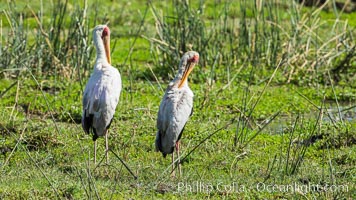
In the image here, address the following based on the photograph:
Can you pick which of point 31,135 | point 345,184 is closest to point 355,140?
point 345,184

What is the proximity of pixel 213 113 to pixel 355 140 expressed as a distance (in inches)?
69.2

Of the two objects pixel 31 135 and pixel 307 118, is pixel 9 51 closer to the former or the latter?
Answer: pixel 31 135

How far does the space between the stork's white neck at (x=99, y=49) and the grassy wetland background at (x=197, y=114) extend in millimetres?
616

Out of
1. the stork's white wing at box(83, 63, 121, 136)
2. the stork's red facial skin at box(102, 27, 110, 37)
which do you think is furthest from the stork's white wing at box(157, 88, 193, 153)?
the stork's red facial skin at box(102, 27, 110, 37)

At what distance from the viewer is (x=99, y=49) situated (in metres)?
7.80

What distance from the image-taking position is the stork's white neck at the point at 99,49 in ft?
25.2

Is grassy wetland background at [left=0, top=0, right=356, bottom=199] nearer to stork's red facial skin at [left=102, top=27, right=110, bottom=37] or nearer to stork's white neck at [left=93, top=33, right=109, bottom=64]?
stork's white neck at [left=93, top=33, right=109, bottom=64]

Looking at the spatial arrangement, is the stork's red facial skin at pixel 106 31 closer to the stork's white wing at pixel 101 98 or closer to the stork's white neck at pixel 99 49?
the stork's white neck at pixel 99 49

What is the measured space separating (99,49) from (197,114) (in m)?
1.55

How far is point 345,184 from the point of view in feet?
20.7

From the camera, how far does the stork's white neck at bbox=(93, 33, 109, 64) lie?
25.2ft

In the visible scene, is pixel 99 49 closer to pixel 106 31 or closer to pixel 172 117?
pixel 106 31

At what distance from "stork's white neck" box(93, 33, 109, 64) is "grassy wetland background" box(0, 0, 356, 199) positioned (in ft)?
2.02

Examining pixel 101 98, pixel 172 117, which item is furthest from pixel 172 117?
pixel 101 98
